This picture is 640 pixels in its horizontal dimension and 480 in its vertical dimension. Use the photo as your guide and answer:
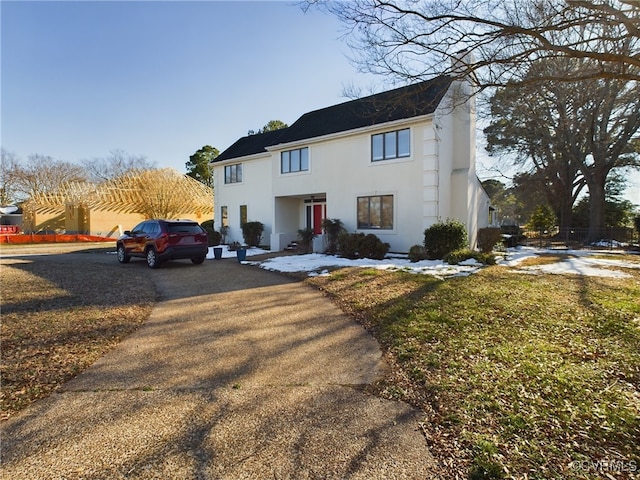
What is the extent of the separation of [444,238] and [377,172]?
162 inches

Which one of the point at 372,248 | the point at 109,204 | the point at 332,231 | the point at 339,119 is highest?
the point at 339,119

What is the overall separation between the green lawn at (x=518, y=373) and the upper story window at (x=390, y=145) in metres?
8.00

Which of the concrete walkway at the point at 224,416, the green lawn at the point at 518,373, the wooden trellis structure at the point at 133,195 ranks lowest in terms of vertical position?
the concrete walkway at the point at 224,416

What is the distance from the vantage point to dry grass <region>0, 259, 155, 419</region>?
392 cm

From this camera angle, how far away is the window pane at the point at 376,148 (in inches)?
594

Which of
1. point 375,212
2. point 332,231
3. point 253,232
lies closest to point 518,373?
point 375,212

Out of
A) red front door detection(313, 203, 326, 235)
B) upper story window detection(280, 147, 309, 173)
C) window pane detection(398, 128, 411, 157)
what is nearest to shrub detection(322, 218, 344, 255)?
red front door detection(313, 203, 326, 235)

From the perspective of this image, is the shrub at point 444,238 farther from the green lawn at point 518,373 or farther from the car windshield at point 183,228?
the car windshield at point 183,228

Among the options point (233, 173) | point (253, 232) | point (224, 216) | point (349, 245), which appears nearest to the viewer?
point (349, 245)

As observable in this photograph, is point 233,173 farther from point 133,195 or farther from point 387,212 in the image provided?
point 133,195

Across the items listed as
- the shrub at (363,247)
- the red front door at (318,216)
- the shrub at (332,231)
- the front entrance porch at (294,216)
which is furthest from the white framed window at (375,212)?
the red front door at (318,216)

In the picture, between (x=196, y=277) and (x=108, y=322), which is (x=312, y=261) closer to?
(x=196, y=277)

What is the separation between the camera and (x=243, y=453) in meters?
2.65

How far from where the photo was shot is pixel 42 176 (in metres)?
41.9
